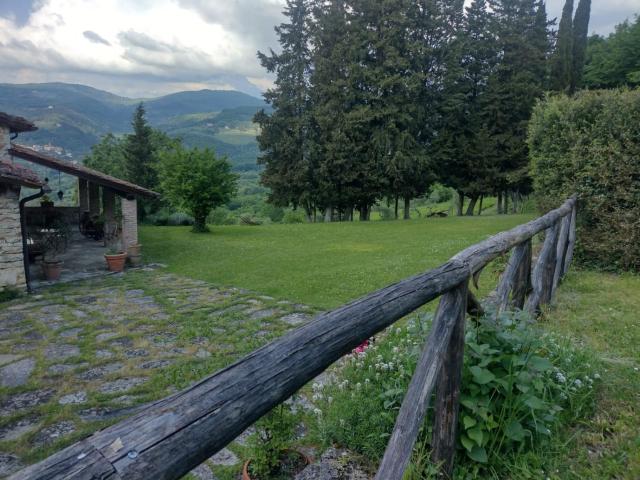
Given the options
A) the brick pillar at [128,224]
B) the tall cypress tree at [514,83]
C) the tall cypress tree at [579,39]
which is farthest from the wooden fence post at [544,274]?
the tall cypress tree at [579,39]

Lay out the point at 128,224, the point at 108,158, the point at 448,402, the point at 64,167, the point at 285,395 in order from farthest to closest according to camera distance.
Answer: the point at 108,158
the point at 128,224
the point at 64,167
the point at 448,402
the point at 285,395

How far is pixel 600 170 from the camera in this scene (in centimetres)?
780

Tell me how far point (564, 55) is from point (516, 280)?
867 inches

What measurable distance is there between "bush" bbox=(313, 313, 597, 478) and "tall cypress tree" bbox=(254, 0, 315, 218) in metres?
20.2

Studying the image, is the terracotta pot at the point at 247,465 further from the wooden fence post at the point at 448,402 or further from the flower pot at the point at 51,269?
the flower pot at the point at 51,269

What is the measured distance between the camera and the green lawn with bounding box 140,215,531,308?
851cm

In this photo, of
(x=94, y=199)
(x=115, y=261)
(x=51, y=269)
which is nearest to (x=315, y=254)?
(x=115, y=261)

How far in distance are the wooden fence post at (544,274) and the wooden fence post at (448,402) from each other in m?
2.76

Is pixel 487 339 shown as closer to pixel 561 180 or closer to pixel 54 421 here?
pixel 54 421

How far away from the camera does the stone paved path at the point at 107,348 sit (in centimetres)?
358

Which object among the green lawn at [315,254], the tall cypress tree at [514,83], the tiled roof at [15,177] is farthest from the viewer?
the tall cypress tree at [514,83]

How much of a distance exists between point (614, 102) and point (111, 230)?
14607mm

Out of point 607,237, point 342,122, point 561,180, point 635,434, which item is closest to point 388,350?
point 635,434

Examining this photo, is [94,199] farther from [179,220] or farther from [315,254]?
[315,254]
